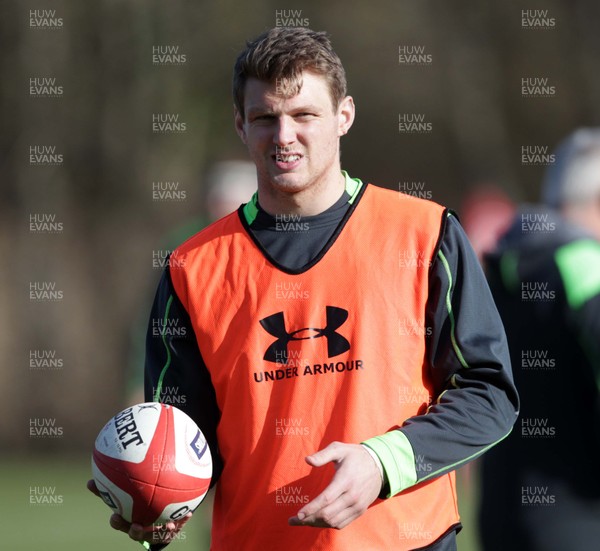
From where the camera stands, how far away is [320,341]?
347 cm

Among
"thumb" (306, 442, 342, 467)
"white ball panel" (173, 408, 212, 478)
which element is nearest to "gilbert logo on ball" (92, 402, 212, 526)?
"white ball panel" (173, 408, 212, 478)

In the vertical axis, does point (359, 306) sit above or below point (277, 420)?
above

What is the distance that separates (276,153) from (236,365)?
2.06ft

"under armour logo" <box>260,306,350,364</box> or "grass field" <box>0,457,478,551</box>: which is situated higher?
"under armour logo" <box>260,306,350,364</box>

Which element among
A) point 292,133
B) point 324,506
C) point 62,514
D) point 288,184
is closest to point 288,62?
point 292,133

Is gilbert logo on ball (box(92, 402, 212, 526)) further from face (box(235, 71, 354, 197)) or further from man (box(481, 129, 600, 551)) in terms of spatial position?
man (box(481, 129, 600, 551))

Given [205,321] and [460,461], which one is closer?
[460,461]

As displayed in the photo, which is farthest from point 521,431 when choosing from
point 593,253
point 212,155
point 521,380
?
point 212,155

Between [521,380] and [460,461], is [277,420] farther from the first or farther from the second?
[521,380]

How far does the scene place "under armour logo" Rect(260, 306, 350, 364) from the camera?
11.3ft

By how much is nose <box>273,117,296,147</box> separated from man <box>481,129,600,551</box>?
4.21 ft

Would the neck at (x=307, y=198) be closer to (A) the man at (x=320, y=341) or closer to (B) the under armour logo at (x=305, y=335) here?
(A) the man at (x=320, y=341)

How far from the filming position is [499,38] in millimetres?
19406

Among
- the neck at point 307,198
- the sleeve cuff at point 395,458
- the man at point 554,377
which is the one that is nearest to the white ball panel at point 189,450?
the sleeve cuff at point 395,458
